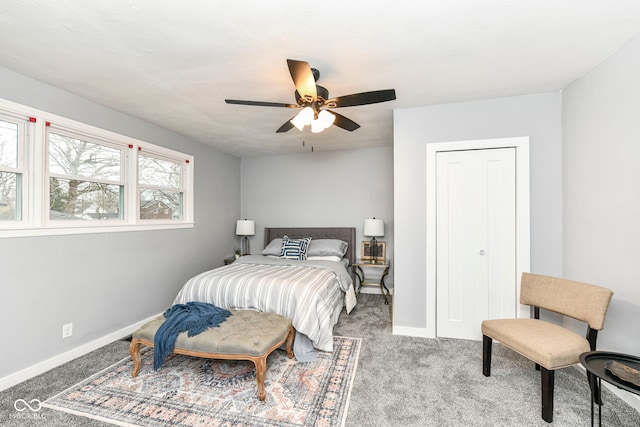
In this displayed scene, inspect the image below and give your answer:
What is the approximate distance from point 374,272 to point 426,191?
84.5 inches


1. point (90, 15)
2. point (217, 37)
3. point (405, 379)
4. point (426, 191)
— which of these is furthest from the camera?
point (426, 191)

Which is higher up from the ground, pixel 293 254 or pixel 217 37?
pixel 217 37

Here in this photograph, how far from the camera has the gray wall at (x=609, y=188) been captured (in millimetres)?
1946

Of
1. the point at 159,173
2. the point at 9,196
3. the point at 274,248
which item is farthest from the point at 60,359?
the point at 274,248

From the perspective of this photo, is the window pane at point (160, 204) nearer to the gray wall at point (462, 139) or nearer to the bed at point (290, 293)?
the bed at point (290, 293)

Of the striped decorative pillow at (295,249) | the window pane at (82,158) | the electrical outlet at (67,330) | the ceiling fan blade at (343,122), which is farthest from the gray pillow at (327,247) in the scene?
the electrical outlet at (67,330)

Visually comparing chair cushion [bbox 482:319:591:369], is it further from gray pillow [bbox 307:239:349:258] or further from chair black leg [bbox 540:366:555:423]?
gray pillow [bbox 307:239:349:258]

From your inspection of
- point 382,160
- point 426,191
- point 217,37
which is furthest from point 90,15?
point 382,160

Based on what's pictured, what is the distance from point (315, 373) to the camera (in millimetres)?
2357

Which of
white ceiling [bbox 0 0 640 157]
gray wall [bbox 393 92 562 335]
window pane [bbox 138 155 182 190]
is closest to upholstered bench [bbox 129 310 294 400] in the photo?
gray wall [bbox 393 92 562 335]

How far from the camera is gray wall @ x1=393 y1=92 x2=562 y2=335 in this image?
2.77 m

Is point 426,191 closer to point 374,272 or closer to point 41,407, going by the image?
point 374,272

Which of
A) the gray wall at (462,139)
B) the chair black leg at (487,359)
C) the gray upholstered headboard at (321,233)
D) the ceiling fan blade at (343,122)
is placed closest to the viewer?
the chair black leg at (487,359)

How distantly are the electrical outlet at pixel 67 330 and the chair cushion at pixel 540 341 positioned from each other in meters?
3.61
